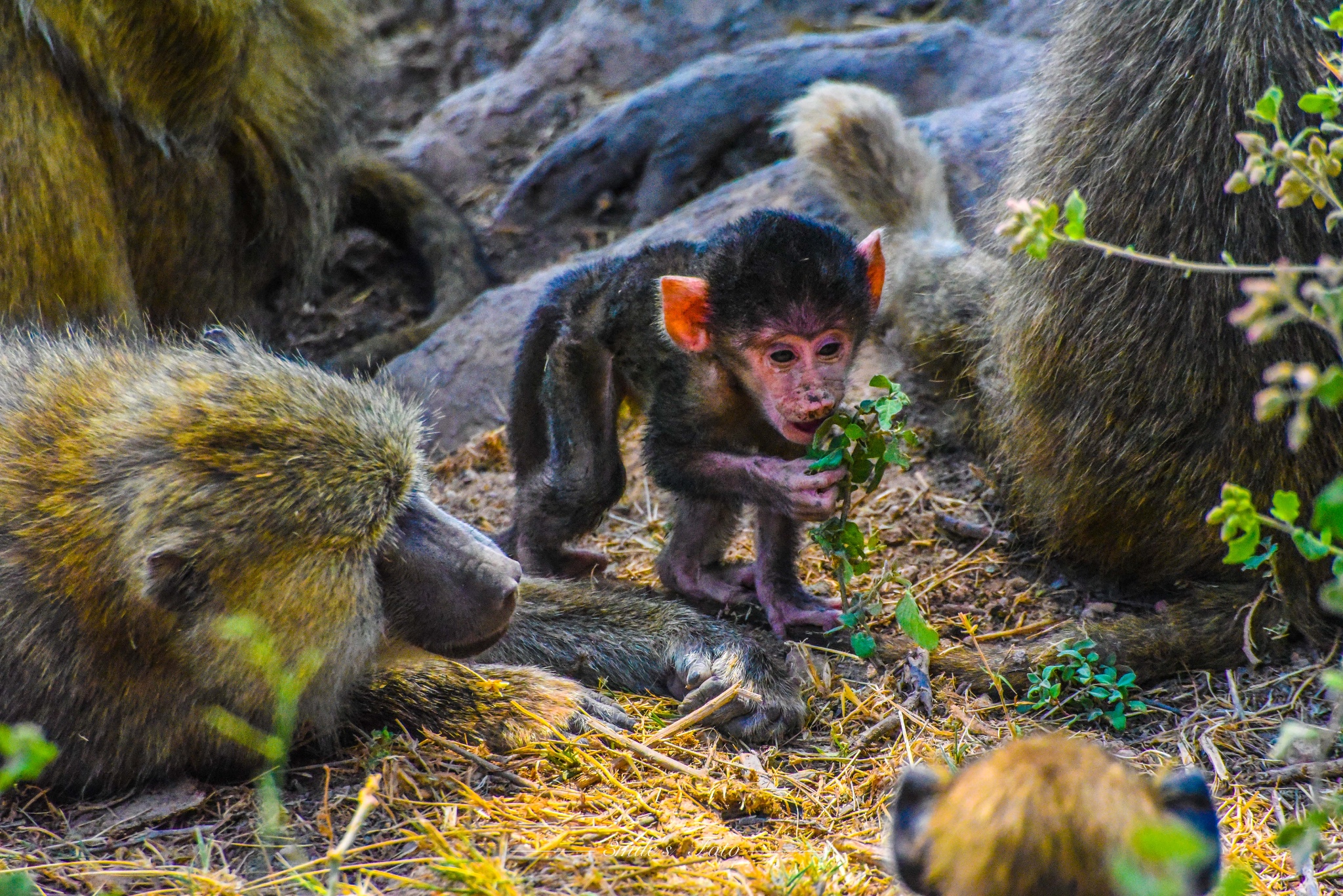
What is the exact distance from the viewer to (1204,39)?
298 centimetres

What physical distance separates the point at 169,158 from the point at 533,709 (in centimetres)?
233

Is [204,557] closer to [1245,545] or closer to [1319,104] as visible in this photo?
[1245,545]

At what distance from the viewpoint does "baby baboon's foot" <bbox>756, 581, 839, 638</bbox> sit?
3.14 meters

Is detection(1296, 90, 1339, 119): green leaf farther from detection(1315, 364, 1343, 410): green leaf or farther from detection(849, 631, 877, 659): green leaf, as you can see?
detection(849, 631, 877, 659): green leaf

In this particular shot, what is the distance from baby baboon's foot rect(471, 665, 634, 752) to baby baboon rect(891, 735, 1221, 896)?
1228 mm

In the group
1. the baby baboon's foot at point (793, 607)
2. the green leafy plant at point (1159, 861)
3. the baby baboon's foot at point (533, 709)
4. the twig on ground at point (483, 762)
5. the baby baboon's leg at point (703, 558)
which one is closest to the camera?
the green leafy plant at point (1159, 861)

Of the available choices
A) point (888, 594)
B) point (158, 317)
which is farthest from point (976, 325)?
point (158, 317)

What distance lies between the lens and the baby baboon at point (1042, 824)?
1403 mm

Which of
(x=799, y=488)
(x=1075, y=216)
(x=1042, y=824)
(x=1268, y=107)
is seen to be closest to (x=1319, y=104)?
(x=1268, y=107)

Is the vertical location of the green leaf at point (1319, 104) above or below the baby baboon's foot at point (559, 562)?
above

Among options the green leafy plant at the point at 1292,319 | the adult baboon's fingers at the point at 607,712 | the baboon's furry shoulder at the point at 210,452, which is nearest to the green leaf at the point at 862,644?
the adult baboon's fingers at the point at 607,712

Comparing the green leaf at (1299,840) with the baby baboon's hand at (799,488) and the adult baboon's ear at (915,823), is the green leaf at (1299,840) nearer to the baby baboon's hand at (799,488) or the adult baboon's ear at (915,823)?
the adult baboon's ear at (915,823)

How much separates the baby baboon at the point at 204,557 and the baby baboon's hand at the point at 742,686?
41cm

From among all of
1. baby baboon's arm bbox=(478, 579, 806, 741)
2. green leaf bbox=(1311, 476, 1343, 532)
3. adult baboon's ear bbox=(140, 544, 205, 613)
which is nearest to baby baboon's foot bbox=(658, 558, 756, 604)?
baby baboon's arm bbox=(478, 579, 806, 741)
